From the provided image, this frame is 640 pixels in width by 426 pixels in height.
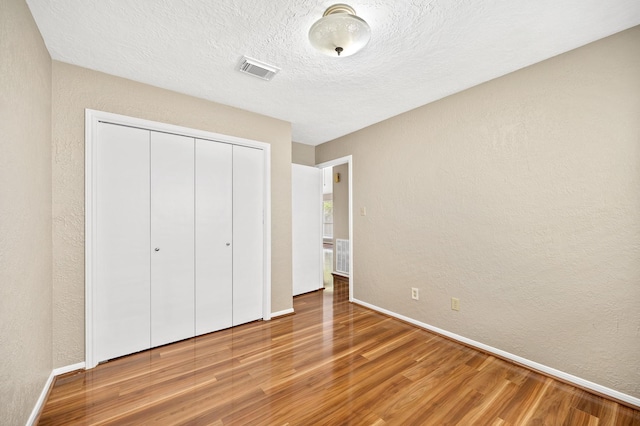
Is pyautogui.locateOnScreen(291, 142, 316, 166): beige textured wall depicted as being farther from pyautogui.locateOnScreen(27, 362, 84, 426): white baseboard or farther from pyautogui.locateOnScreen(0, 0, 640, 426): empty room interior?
pyautogui.locateOnScreen(27, 362, 84, 426): white baseboard

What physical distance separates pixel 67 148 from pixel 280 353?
2455 millimetres

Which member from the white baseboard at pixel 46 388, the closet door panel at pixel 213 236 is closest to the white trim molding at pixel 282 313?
the closet door panel at pixel 213 236

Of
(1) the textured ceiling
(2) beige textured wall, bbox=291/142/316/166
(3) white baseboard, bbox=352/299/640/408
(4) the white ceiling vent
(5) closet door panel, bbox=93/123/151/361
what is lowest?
(3) white baseboard, bbox=352/299/640/408

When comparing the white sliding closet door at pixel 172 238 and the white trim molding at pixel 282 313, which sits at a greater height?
the white sliding closet door at pixel 172 238

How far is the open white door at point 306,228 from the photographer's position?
416cm

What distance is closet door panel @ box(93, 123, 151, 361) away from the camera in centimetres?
224

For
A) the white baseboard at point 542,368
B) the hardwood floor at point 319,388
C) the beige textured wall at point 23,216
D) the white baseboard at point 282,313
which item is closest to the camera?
the beige textured wall at point 23,216

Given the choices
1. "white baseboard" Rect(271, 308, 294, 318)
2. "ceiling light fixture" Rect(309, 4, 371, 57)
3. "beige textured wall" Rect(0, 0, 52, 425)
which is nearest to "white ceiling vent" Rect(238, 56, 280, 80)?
"ceiling light fixture" Rect(309, 4, 371, 57)

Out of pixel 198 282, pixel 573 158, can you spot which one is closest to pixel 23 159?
pixel 198 282

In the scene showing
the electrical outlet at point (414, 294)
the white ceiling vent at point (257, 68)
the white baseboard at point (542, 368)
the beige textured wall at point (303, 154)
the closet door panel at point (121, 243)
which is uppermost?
the white ceiling vent at point (257, 68)

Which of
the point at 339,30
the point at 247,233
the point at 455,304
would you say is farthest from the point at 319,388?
the point at 339,30

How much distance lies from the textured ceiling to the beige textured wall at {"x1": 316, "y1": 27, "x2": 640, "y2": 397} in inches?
10.9

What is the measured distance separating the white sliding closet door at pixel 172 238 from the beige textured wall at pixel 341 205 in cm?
287

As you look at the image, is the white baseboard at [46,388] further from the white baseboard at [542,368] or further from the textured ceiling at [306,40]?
the white baseboard at [542,368]
